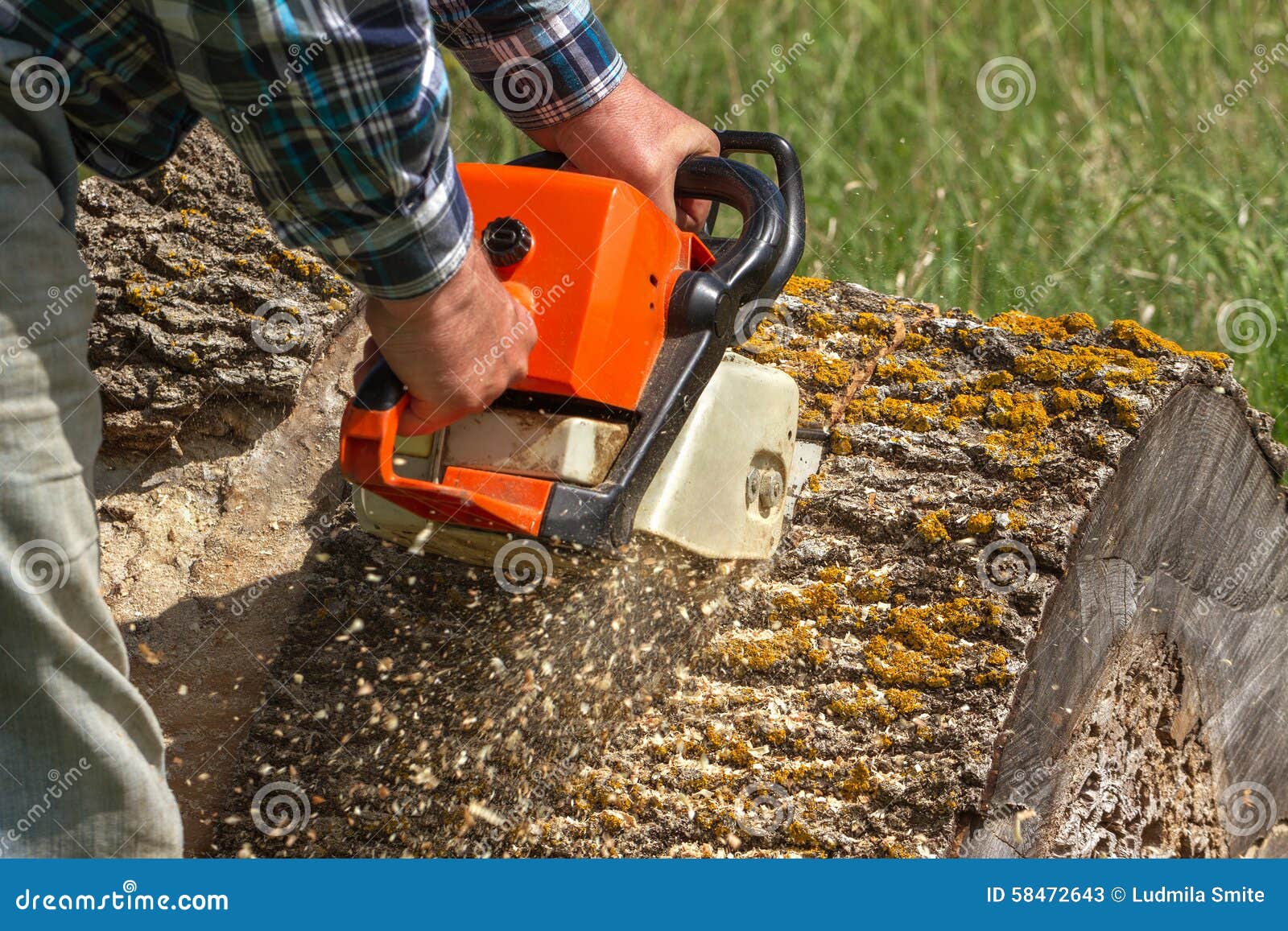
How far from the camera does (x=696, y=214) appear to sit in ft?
6.98

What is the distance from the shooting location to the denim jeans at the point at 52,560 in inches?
50.6

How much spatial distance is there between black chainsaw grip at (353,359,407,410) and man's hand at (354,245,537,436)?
0.07ft

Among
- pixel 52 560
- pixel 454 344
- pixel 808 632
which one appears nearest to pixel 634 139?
pixel 454 344

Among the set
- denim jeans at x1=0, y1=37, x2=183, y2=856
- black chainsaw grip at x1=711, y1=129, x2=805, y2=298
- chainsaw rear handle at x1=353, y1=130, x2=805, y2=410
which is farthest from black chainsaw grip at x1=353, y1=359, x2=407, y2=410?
black chainsaw grip at x1=711, y1=129, x2=805, y2=298

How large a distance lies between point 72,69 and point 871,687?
1550 mm

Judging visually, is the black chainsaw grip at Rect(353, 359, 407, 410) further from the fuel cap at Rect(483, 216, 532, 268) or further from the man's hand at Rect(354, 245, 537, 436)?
the fuel cap at Rect(483, 216, 532, 268)

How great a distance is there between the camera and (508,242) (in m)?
1.68

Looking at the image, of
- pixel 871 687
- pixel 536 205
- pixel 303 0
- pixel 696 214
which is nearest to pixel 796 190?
pixel 696 214

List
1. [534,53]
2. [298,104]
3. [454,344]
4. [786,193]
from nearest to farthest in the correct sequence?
[298,104] < [454,344] < [534,53] < [786,193]

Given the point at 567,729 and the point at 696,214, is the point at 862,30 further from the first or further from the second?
the point at 567,729

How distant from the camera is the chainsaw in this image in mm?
1614

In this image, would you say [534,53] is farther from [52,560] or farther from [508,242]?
[52,560]

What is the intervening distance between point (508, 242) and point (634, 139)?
40cm

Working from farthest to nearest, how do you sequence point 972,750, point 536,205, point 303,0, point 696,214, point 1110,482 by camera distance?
point 696,214 < point 1110,482 < point 972,750 < point 536,205 < point 303,0
